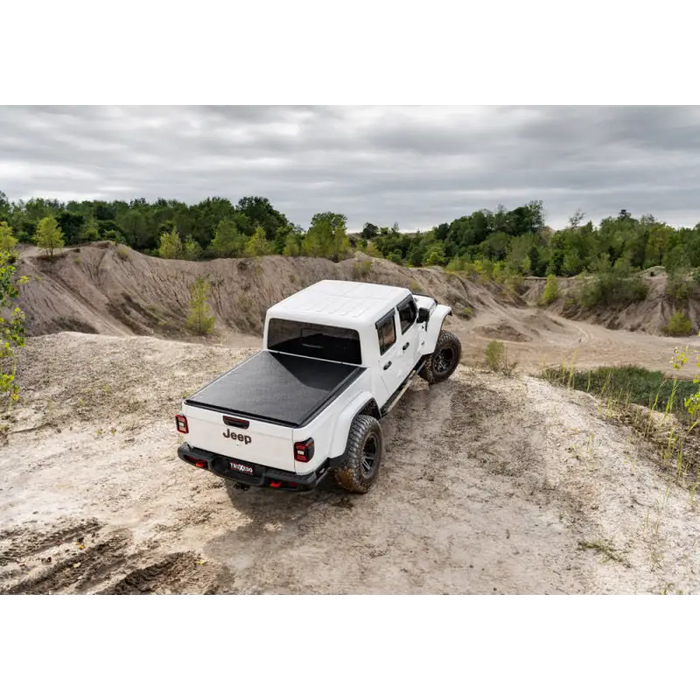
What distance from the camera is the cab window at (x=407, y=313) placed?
7863 millimetres

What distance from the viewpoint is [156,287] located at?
26.3m

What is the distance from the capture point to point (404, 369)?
810 cm

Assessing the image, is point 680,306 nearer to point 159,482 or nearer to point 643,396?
point 643,396

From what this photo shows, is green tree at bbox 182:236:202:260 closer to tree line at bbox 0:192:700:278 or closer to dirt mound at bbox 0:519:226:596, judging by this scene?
tree line at bbox 0:192:700:278

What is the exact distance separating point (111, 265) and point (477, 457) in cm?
2340

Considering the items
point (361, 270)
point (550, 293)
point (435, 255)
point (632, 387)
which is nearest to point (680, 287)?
point (550, 293)

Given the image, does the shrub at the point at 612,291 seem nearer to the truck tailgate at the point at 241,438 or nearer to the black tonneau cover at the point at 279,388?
the black tonneau cover at the point at 279,388

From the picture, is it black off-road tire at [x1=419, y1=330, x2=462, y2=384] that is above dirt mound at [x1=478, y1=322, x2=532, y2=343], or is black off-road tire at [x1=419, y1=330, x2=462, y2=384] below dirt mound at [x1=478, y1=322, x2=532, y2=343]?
above

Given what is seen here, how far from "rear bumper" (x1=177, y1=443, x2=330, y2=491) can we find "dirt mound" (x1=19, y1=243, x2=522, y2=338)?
564 inches

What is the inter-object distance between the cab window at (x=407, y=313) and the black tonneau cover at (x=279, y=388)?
1597 millimetres

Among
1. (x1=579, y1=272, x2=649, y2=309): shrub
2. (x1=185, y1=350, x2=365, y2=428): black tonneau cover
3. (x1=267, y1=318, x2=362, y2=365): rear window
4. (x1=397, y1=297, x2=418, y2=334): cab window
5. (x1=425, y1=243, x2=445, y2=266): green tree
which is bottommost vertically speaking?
(x1=185, y1=350, x2=365, y2=428): black tonneau cover

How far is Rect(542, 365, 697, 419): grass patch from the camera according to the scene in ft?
36.5

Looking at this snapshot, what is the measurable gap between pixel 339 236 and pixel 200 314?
17395 millimetres

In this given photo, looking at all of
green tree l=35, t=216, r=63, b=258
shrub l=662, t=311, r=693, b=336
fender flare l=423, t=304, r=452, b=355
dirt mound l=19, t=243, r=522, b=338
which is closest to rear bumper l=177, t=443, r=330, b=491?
fender flare l=423, t=304, r=452, b=355
